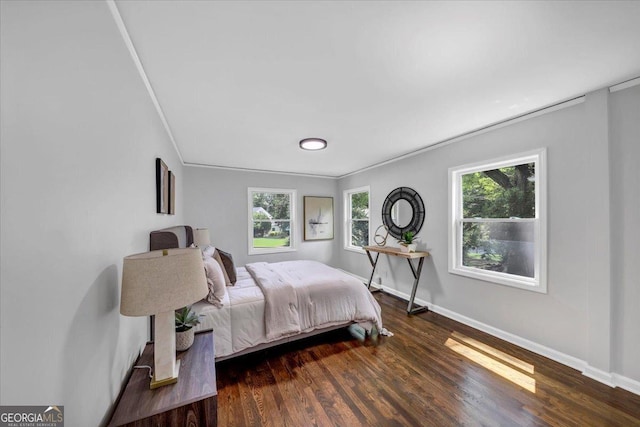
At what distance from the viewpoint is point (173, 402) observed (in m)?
1.04

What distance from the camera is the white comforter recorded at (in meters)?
2.35

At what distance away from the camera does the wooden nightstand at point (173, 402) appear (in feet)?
3.23

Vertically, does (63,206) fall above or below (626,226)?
above

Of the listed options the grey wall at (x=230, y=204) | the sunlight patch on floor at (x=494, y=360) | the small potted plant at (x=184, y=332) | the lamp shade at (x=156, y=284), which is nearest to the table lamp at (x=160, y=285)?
the lamp shade at (x=156, y=284)

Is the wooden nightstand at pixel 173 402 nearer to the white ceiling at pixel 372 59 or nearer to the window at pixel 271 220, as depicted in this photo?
the white ceiling at pixel 372 59

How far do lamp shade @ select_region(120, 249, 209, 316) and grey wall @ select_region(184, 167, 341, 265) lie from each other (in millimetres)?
3774

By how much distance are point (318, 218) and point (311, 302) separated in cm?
310

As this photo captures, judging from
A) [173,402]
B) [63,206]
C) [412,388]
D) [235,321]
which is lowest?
[412,388]

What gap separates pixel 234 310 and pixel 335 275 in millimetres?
1208

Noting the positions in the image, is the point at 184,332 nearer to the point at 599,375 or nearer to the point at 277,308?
the point at 277,308

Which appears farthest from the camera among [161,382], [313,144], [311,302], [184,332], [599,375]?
[313,144]

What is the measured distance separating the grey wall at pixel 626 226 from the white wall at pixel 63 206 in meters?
3.39

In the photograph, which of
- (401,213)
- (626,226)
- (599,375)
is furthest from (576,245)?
(401,213)

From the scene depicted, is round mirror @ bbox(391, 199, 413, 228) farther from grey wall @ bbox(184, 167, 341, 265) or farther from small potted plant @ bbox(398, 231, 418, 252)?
grey wall @ bbox(184, 167, 341, 265)
